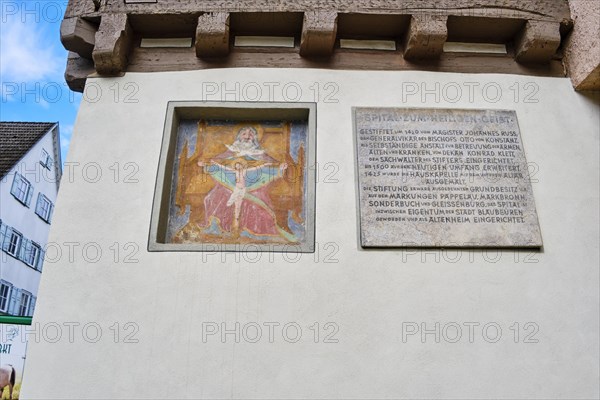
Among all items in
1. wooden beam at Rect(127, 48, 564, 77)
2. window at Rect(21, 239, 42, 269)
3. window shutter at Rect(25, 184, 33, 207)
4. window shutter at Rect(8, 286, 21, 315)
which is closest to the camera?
wooden beam at Rect(127, 48, 564, 77)

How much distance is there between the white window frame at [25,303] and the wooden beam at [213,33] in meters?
13.2

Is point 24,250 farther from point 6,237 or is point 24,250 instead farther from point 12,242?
point 6,237

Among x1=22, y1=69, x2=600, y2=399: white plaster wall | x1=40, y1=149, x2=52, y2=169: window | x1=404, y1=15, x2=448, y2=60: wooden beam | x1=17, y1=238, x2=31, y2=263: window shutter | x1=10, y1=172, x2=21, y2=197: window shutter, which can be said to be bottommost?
x1=22, y1=69, x2=600, y2=399: white plaster wall

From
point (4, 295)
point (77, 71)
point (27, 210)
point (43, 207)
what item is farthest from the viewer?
point (43, 207)

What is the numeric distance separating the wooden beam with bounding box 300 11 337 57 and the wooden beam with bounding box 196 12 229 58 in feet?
2.05

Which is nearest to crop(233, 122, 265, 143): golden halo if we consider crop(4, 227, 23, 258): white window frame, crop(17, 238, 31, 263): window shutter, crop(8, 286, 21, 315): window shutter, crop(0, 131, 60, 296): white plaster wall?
crop(0, 131, 60, 296): white plaster wall

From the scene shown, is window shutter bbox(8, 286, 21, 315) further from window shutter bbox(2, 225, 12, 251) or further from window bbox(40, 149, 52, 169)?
window bbox(40, 149, 52, 169)

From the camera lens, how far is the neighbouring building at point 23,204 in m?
14.4

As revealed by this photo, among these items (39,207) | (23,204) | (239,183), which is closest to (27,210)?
(23,204)

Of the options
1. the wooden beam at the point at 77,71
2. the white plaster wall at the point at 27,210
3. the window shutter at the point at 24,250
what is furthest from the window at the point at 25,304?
the wooden beam at the point at 77,71

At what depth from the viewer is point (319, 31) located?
4547 millimetres

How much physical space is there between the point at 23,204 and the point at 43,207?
50.0 inches

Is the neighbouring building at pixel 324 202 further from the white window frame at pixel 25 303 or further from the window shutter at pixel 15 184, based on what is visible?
the white window frame at pixel 25 303

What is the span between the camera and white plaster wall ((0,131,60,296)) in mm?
14500
